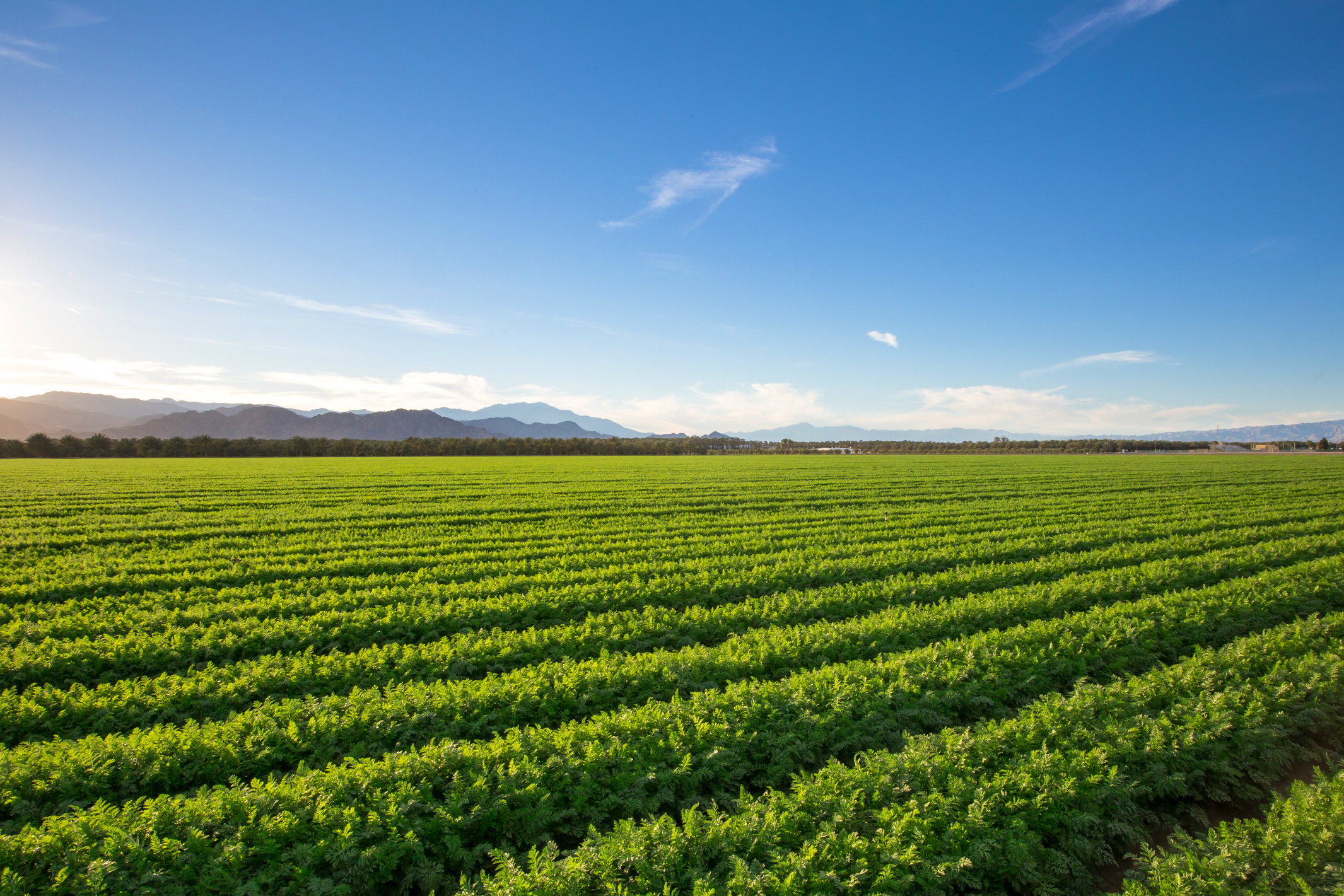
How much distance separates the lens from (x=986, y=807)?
16.5ft

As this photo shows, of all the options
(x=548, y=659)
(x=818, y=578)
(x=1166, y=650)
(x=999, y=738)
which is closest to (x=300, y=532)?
(x=548, y=659)

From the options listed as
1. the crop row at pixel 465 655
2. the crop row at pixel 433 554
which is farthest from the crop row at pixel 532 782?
the crop row at pixel 433 554

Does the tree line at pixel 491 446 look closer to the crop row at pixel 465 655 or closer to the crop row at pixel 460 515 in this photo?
the crop row at pixel 460 515

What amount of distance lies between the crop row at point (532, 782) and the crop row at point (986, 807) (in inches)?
8.2

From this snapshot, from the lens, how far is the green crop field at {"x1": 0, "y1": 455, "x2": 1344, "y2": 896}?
14.8ft

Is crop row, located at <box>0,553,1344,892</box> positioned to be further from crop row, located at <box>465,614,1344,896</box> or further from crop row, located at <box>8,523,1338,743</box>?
crop row, located at <box>8,523,1338,743</box>

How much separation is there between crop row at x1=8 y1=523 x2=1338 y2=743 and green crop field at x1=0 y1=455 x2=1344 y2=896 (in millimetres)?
49

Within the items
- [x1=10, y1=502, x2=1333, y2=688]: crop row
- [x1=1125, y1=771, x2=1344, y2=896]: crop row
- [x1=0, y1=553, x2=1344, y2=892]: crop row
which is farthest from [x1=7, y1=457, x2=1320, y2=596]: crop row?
[x1=1125, y1=771, x2=1344, y2=896]: crop row

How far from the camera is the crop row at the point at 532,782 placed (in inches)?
167

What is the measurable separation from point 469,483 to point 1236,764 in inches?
1357

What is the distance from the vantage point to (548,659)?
26.7 feet

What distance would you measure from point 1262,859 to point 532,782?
A: 614 centimetres

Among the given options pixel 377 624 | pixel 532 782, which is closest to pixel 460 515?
pixel 377 624

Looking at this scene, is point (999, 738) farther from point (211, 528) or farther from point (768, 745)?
point (211, 528)
